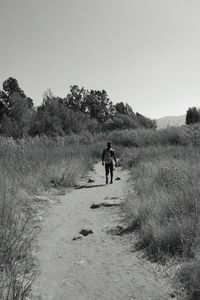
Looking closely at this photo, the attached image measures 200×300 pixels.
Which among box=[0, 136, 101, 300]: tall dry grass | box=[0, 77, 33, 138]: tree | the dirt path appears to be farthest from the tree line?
the dirt path

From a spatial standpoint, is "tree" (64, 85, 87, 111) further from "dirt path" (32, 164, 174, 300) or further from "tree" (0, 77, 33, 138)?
"dirt path" (32, 164, 174, 300)

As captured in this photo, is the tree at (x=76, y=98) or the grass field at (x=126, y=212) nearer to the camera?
the grass field at (x=126, y=212)

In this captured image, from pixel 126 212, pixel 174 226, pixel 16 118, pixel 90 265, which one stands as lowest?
pixel 90 265

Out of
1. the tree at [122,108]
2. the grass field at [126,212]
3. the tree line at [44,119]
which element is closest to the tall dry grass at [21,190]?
the grass field at [126,212]

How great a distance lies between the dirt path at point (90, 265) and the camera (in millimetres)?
3945

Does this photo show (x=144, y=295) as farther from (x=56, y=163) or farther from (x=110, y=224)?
(x=56, y=163)

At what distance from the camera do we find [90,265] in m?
4.80

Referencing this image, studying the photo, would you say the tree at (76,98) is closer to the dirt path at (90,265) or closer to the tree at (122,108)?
the tree at (122,108)

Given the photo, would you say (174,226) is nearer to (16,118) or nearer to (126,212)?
(126,212)

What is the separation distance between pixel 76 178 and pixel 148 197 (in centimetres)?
560

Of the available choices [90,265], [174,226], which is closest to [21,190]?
[90,265]

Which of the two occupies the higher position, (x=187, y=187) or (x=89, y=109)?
(x=89, y=109)

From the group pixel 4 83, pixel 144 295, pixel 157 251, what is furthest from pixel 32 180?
pixel 4 83

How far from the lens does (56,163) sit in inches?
528
